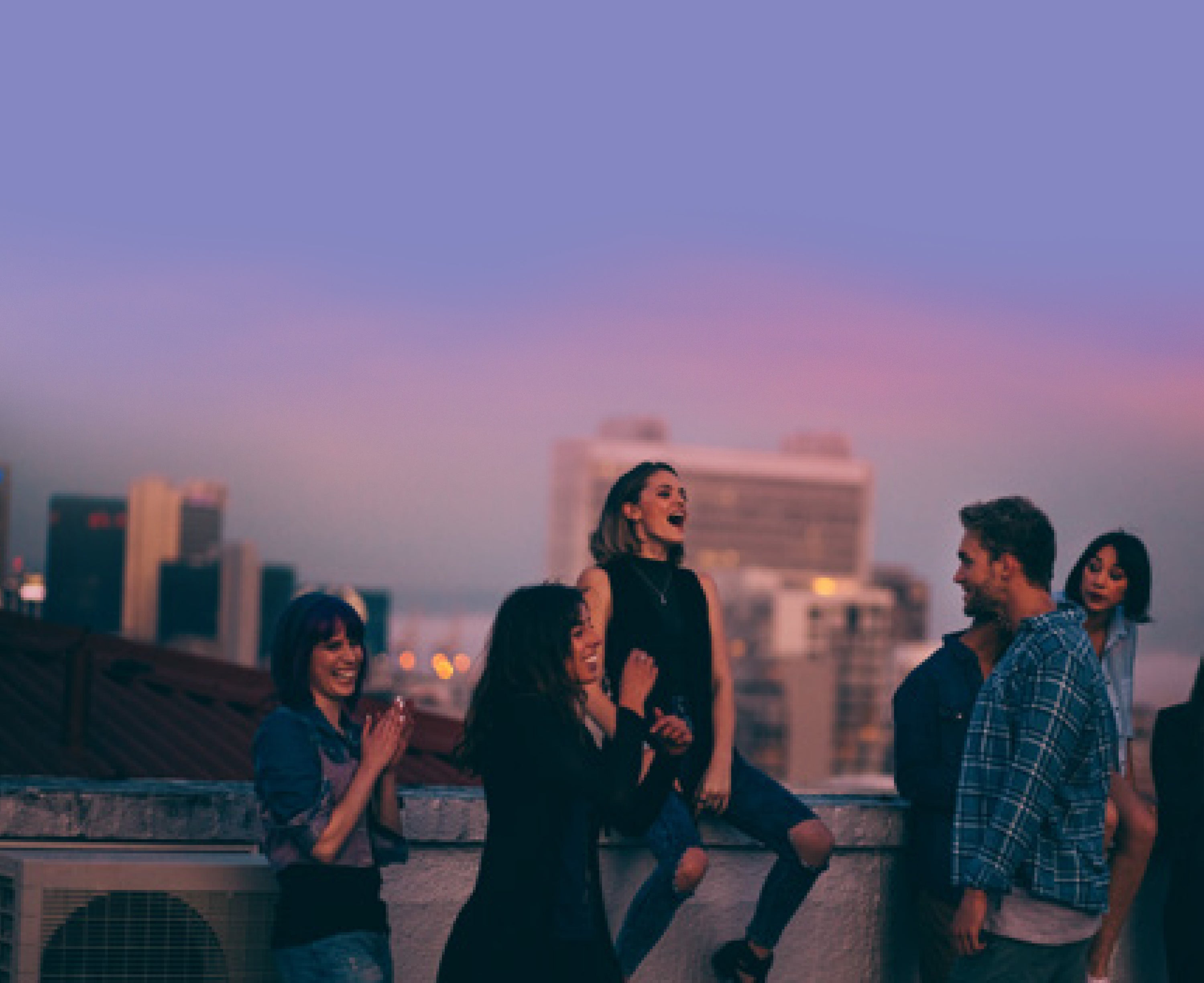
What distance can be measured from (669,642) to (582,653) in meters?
1.44

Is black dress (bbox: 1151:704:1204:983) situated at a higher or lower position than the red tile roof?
higher

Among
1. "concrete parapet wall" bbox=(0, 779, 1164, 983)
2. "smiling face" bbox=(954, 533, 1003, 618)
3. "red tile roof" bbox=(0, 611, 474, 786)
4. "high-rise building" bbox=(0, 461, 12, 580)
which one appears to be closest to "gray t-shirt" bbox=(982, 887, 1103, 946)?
"smiling face" bbox=(954, 533, 1003, 618)

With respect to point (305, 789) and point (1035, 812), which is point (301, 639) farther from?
point (1035, 812)

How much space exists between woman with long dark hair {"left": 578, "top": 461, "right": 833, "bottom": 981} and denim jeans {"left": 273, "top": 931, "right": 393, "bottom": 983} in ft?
4.54

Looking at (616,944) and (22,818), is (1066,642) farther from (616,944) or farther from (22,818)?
(22,818)

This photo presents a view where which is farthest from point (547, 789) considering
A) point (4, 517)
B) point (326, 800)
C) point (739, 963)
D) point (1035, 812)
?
point (4, 517)

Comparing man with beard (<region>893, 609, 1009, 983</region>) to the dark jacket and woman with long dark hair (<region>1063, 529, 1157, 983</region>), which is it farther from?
woman with long dark hair (<region>1063, 529, 1157, 983</region>)

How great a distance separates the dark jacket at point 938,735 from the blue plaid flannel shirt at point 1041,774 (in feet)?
3.56

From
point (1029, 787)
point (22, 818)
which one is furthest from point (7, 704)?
point (1029, 787)

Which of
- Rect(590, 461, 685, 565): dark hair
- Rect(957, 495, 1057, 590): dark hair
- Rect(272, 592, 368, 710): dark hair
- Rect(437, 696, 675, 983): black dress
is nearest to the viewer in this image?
Rect(437, 696, 675, 983): black dress

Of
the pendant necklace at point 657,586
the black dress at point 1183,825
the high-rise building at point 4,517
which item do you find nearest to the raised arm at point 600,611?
the pendant necklace at point 657,586

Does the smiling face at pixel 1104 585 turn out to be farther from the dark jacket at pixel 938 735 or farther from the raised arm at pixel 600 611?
the raised arm at pixel 600 611

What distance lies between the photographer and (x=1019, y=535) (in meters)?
Answer: 6.29

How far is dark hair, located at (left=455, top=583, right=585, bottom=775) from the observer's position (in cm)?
564
